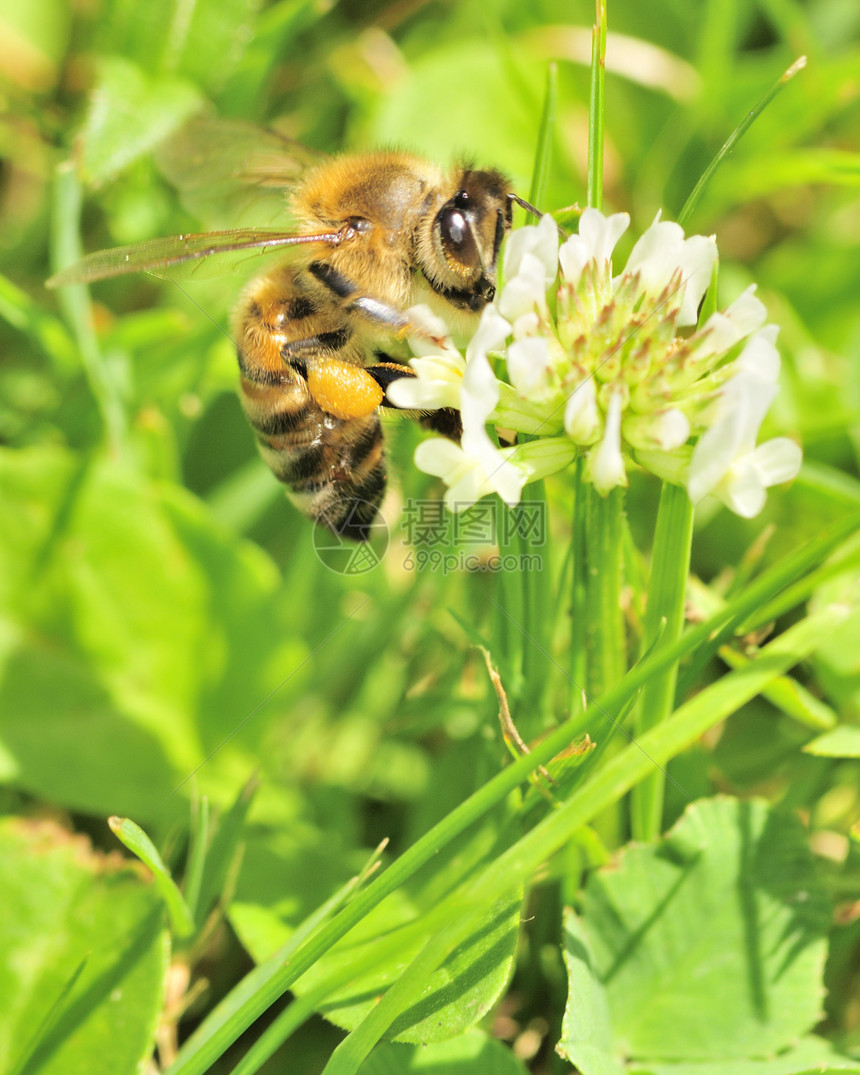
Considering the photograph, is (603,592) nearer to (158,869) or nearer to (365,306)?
(365,306)

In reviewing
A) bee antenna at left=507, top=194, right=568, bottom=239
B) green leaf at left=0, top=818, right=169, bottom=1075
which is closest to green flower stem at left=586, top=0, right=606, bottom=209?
bee antenna at left=507, top=194, right=568, bottom=239

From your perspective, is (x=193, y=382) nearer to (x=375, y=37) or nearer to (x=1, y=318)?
(x=1, y=318)

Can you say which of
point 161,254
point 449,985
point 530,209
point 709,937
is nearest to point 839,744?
point 709,937

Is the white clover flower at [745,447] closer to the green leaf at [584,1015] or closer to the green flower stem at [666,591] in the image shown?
the green flower stem at [666,591]

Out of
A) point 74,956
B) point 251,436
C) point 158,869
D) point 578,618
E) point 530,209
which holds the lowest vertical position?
point 74,956

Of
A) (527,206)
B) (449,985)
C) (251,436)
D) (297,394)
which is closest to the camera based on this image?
(449,985)

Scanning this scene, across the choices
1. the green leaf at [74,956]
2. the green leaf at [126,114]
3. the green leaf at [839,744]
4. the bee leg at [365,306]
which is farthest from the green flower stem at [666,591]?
the green leaf at [126,114]
